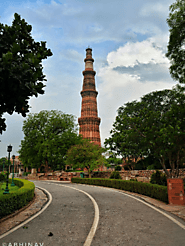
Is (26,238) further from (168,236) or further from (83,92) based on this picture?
(83,92)

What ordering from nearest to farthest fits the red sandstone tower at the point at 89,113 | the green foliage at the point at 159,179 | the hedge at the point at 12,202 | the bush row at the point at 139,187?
1. the hedge at the point at 12,202
2. the bush row at the point at 139,187
3. the green foliage at the point at 159,179
4. the red sandstone tower at the point at 89,113

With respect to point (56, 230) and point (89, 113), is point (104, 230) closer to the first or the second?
point (56, 230)

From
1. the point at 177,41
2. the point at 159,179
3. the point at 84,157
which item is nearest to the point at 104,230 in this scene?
the point at 159,179

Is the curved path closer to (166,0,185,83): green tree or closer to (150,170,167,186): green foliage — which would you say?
(150,170,167,186): green foliage

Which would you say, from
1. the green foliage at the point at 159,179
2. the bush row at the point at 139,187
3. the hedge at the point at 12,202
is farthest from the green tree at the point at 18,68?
the green foliage at the point at 159,179

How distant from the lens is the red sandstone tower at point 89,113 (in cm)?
7606

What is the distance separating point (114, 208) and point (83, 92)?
70.6m

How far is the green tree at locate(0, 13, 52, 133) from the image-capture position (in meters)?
5.95

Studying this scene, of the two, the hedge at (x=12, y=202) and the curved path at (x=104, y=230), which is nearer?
the curved path at (x=104, y=230)

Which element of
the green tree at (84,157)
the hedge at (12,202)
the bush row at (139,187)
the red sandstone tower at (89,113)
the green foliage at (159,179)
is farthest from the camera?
the red sandstone tower at (89,113)

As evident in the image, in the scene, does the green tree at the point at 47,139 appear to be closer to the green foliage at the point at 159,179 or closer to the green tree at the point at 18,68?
the green foliage at the point at 159,179

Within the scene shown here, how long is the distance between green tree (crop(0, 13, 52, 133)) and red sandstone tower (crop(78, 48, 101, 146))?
6793 centimetres

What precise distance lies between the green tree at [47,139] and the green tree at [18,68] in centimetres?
3240

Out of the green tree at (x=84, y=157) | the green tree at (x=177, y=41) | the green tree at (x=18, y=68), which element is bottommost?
the green tree at (x=84, y=157)
